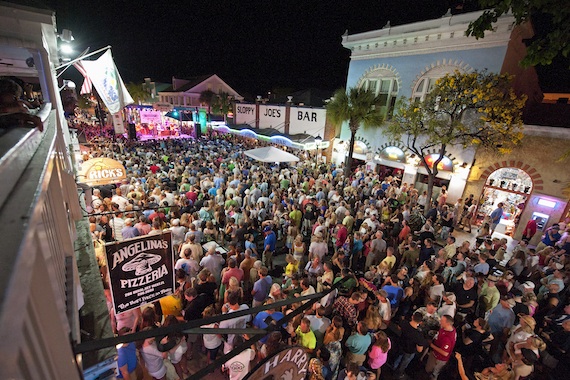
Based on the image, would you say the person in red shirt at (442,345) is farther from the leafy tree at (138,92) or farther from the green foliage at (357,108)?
the leafy tree at (138,92)

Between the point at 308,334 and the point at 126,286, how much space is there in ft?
9.23

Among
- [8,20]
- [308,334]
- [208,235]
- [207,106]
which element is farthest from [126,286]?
[207,106]

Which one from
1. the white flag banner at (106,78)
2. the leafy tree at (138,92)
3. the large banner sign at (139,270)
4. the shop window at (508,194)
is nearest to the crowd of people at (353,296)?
the large banner sign at (139,270)

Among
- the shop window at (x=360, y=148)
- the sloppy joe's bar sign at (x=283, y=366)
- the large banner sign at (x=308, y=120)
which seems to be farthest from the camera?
the large banner sign at (x=308, y=120)

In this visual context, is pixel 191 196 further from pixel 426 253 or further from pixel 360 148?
pixel 360 148

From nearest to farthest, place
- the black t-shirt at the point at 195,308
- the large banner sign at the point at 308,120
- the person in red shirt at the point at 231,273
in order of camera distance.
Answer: the black t-shirt at the point at 195,308
the person in red shirt at the point at 231,273
the large banner sign at the point at 308,120

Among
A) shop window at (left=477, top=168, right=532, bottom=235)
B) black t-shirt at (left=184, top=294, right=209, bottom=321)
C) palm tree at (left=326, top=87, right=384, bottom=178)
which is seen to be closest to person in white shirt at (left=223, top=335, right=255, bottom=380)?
black t-shirt at (left=184, top=294, right=209, bottom=321)

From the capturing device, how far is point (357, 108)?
15203 mm

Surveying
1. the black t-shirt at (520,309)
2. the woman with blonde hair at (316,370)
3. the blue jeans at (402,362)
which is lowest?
the blue jeans at (402,362)

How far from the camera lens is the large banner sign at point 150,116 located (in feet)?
112

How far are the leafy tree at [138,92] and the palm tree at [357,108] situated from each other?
38850 mm

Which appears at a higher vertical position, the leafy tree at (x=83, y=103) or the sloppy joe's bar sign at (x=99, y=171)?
the leafy tree at (x=83, y=103)

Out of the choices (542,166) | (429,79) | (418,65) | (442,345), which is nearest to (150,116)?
(418,65)

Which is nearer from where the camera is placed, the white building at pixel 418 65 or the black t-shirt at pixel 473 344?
the black t-shirt at pixel 473 344
